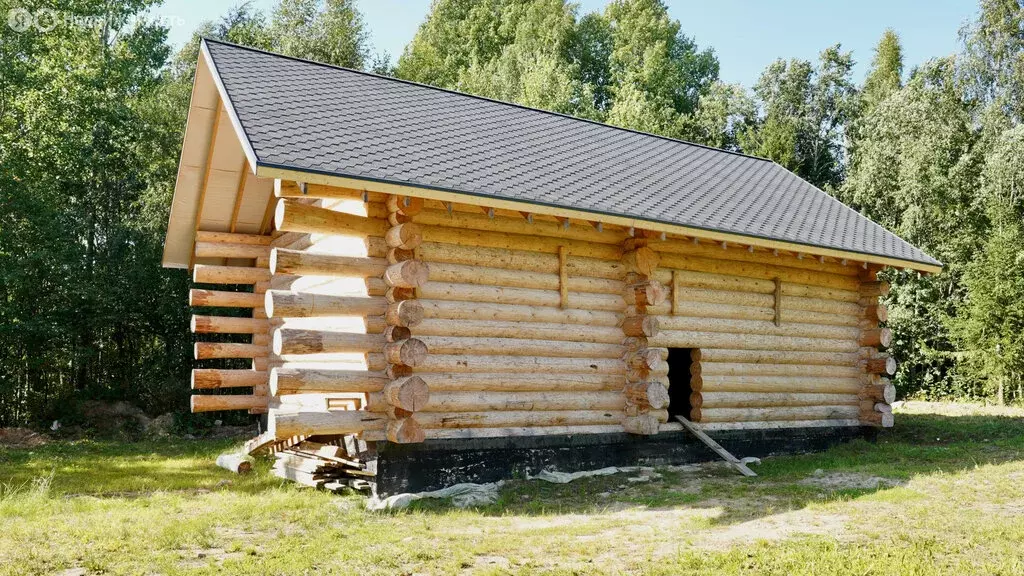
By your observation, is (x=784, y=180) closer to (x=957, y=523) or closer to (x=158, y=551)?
(x=957, y=523)

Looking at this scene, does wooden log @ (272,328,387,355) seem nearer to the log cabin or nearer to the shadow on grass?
the log cabin

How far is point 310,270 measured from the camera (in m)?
8.96

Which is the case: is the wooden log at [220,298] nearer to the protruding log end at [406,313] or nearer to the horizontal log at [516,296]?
the horizontal log at [516,296]

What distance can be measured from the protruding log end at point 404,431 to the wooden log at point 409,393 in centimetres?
19

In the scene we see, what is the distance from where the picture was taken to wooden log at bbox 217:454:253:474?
1183 centimetres

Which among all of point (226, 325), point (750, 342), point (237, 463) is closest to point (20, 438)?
point (226, 325)

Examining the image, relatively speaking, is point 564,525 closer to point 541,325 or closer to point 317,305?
point 541,325

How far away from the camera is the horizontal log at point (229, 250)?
1380cm

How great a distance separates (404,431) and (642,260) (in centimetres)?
420

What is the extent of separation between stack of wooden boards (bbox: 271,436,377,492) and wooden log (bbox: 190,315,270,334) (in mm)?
2968

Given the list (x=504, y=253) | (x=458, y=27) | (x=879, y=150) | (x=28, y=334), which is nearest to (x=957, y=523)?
(x=504, y=253)

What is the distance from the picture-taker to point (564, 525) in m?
7.95

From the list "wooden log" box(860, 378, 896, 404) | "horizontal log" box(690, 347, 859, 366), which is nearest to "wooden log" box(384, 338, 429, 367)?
"horizontal log" box(690, 347, 859, 366)

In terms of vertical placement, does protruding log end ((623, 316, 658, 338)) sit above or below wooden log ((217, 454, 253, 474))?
above
